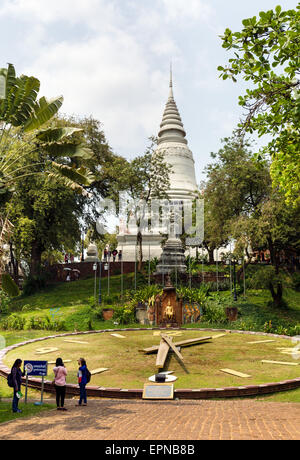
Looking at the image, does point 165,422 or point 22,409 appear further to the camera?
point 22,409

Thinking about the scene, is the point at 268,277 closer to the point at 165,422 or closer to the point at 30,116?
the point at 30,116

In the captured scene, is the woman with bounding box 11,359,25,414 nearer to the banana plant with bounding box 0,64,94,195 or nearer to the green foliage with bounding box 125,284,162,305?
the banana plant with bounding box 0,64,94,195

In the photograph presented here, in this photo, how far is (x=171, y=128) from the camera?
4816 cm

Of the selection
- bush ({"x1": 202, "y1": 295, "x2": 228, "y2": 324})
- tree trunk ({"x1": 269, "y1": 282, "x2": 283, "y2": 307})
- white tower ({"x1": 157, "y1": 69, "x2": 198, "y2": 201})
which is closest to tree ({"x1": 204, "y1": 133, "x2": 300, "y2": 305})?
tree trunk ({"x1": 269, "y1": 282, "x2": 283, "y2": 307})

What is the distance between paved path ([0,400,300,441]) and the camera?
224 inches

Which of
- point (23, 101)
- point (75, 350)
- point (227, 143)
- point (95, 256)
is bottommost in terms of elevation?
point (75, 350)

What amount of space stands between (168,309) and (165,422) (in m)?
13.4

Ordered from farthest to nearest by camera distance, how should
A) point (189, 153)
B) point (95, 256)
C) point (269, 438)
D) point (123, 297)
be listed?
1. point (189, 153)
2. point (95, 256)
3. point (123, 297)
4. point (269, 438)

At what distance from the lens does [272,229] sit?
760 inches

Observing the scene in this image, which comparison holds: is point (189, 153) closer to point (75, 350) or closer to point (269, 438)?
point (75, 350)

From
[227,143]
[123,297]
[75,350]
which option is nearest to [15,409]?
[75,350]

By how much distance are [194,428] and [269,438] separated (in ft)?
3.86

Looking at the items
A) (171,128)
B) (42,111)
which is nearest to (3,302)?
(42,111)

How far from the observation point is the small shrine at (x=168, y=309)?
65.0 feet
